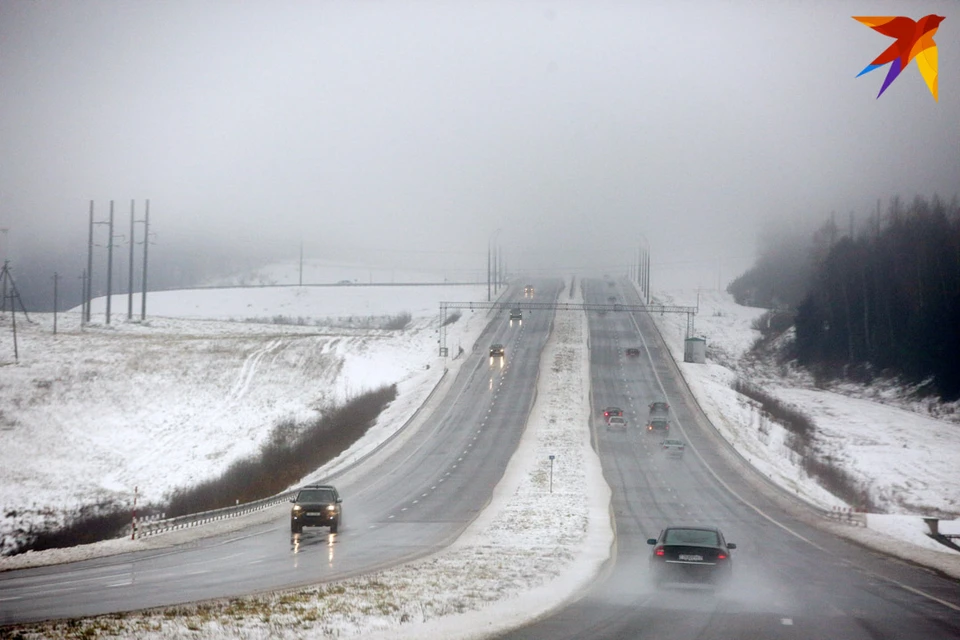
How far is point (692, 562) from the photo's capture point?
1856 centimetres

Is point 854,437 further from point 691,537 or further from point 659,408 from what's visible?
point 691,537

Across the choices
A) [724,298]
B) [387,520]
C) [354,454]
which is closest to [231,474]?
→ [354,454]

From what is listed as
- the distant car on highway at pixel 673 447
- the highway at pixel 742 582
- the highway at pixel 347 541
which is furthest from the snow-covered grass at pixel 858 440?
the highway at pixel 347 541

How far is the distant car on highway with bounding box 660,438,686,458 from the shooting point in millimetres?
57625

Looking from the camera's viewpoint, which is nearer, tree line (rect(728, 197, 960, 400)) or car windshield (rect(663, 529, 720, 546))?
car windshield (rect(663, 529, 720, 546))

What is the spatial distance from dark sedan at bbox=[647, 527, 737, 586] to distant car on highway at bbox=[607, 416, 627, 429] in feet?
154

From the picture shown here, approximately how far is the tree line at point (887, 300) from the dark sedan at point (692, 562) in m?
77.5

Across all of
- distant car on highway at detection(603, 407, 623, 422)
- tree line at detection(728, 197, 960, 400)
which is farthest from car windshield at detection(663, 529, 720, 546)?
tree line at detection(728, 197, 960, 400)

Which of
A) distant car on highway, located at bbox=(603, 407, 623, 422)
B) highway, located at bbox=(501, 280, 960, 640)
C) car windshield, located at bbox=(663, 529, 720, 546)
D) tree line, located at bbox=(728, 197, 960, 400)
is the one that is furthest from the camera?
tree line, located at bbox=(728, 197, 960, 400)

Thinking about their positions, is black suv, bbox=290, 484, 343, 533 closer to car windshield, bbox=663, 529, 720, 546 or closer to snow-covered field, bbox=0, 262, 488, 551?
snow-covered field, bbox=0, 262, 488, 551

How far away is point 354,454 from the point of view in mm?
58906

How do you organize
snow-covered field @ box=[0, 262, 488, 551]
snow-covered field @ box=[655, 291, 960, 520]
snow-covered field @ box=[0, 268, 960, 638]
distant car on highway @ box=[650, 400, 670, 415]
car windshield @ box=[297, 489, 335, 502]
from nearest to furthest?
snow-covered field @ box=[0, 268, 960, 638] → car windshield @ box=[297, 489, 335, 502] → snow-covered field @ box=[655, 291, 960, 520] → snow-covered field @ box=[0, 262, 488, 551] → distant car on highway @ box=[650, 400, 670, 415]

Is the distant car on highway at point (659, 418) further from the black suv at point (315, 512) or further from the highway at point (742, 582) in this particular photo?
the black suv at point (315, 512)

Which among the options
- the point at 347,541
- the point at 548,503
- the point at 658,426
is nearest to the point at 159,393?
the point at 658,426
